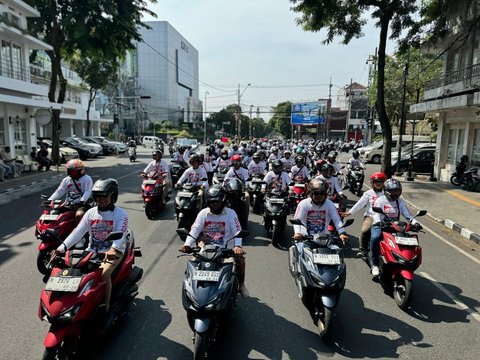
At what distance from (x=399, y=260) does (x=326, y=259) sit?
134 centimetres

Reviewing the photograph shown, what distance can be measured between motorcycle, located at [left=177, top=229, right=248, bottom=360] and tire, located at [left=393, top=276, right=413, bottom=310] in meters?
2.33

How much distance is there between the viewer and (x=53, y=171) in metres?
19.6

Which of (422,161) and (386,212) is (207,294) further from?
(422,161)

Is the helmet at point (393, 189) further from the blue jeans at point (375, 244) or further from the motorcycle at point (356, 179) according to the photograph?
the motorcycle at point (356, 179)

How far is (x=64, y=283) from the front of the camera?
10.9 feet

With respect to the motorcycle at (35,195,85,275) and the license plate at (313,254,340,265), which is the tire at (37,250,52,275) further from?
the license plate at (313,254,340,265)

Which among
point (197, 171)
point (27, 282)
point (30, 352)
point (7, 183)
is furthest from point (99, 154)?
point (30, 352)

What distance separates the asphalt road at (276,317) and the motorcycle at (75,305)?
0.31m

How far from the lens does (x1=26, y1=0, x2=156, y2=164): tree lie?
1892cm

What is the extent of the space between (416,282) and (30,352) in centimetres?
531

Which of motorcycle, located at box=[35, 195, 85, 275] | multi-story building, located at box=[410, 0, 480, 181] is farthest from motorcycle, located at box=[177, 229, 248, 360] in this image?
multi-story building, located at box=[410, 0, 480, 181]

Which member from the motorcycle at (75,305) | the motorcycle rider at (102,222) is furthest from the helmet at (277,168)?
the motorcycle at (75,305)

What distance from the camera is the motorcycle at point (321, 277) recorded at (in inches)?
155

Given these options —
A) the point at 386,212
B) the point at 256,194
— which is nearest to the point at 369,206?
the point at 386,212
